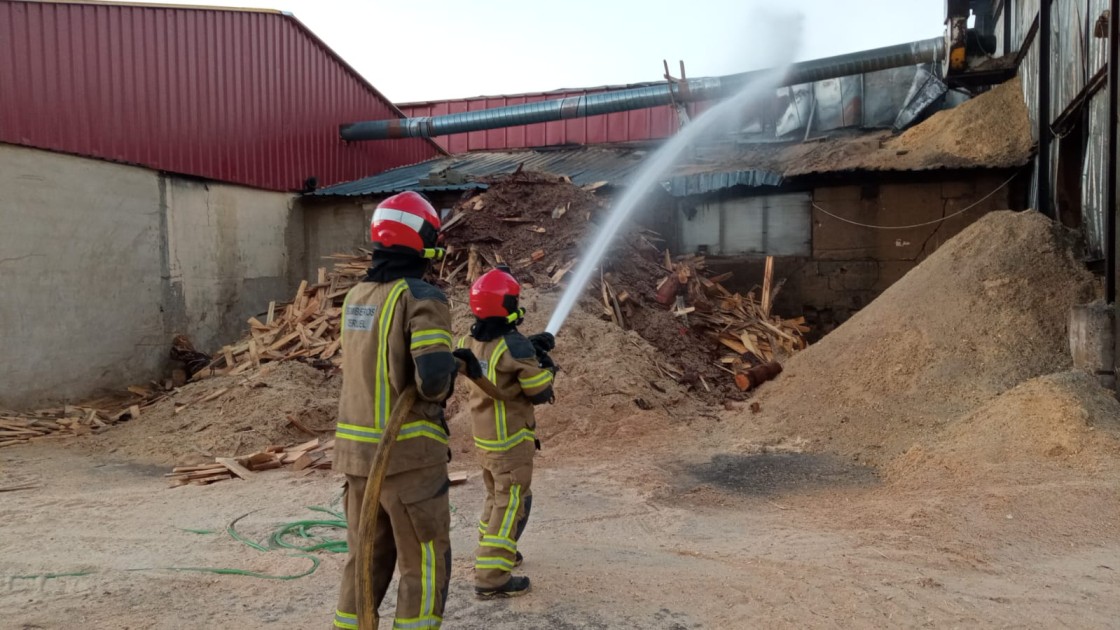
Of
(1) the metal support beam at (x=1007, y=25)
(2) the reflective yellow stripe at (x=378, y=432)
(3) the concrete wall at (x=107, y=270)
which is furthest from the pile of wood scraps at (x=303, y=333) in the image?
(1) the metal support beam at (x=1007, y=25)

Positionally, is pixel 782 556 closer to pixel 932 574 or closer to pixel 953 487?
pixel 932 574

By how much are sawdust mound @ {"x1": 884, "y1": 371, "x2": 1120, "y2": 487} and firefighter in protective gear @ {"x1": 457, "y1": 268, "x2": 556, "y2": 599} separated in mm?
3866

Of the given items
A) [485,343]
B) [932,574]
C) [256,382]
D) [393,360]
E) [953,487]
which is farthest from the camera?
[256,382]

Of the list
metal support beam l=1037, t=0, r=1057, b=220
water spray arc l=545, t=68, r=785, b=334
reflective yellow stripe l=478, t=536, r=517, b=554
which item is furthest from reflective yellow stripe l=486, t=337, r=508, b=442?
metal support beam l=1037, t=0, r=1057, b=220

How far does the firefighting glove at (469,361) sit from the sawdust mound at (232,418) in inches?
258

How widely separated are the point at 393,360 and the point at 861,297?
12.6 metres

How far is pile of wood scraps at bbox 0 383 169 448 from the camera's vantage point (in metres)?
10.4

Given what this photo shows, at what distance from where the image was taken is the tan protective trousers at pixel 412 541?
333 cm

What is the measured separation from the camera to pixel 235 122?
51.0 feet

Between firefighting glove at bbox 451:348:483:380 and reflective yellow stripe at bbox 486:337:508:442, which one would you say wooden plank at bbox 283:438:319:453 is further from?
firefighting glove at bbox 451:348:483:380

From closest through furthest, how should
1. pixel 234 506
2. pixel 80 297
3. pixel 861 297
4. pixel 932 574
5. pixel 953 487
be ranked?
pixel 932 574 < pixel 953 487 < pixel 234 506 < pixel 80 297 < pixel 861 297

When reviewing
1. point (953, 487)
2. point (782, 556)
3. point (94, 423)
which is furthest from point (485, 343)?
point (94, 423)

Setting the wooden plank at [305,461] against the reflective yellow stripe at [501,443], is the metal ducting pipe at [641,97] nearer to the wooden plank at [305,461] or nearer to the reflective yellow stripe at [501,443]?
the wooden plank at [305,461]

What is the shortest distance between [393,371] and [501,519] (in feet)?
5.23
